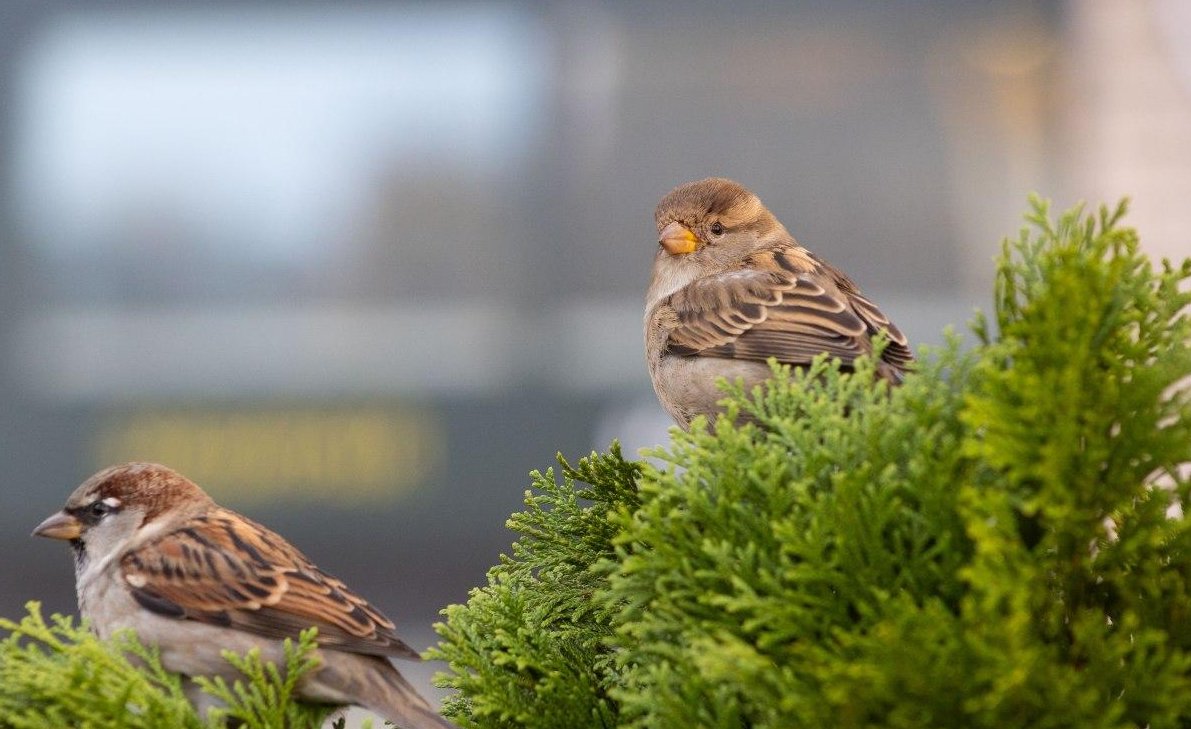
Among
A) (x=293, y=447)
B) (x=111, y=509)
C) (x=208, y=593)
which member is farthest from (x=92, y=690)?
(x=293, y=447)

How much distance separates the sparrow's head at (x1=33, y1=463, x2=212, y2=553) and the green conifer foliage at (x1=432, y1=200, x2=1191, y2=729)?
45.8 inches

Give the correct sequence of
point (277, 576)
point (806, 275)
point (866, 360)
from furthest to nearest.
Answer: point (806, 275) → point (277, 576) → point (866, 360)

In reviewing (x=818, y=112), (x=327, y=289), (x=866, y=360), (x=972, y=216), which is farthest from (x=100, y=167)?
(x=866, y=360)

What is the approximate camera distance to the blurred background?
8.39 meters

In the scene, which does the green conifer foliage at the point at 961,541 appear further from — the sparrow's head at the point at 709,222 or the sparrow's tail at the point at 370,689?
the sparrow's head at the point at 709,222

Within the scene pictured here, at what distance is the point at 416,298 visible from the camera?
28.5ft

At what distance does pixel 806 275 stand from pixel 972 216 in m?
6.46

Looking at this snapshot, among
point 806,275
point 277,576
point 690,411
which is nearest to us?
point 277,576

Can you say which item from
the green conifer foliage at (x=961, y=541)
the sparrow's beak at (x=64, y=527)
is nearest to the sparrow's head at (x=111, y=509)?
the sparrow's beak at (x=64, y=527)

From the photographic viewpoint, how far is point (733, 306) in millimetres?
2773

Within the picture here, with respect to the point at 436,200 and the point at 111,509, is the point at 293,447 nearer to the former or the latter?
the point at 436,200

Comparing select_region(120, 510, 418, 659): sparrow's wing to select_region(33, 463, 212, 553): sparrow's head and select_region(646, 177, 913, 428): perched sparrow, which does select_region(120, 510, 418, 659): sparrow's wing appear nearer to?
select_region(33, 463, 212, 553): sparrow's head

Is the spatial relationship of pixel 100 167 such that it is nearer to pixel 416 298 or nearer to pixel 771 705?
pixel 416 298

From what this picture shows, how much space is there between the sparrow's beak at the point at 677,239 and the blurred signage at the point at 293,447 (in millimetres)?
5512
